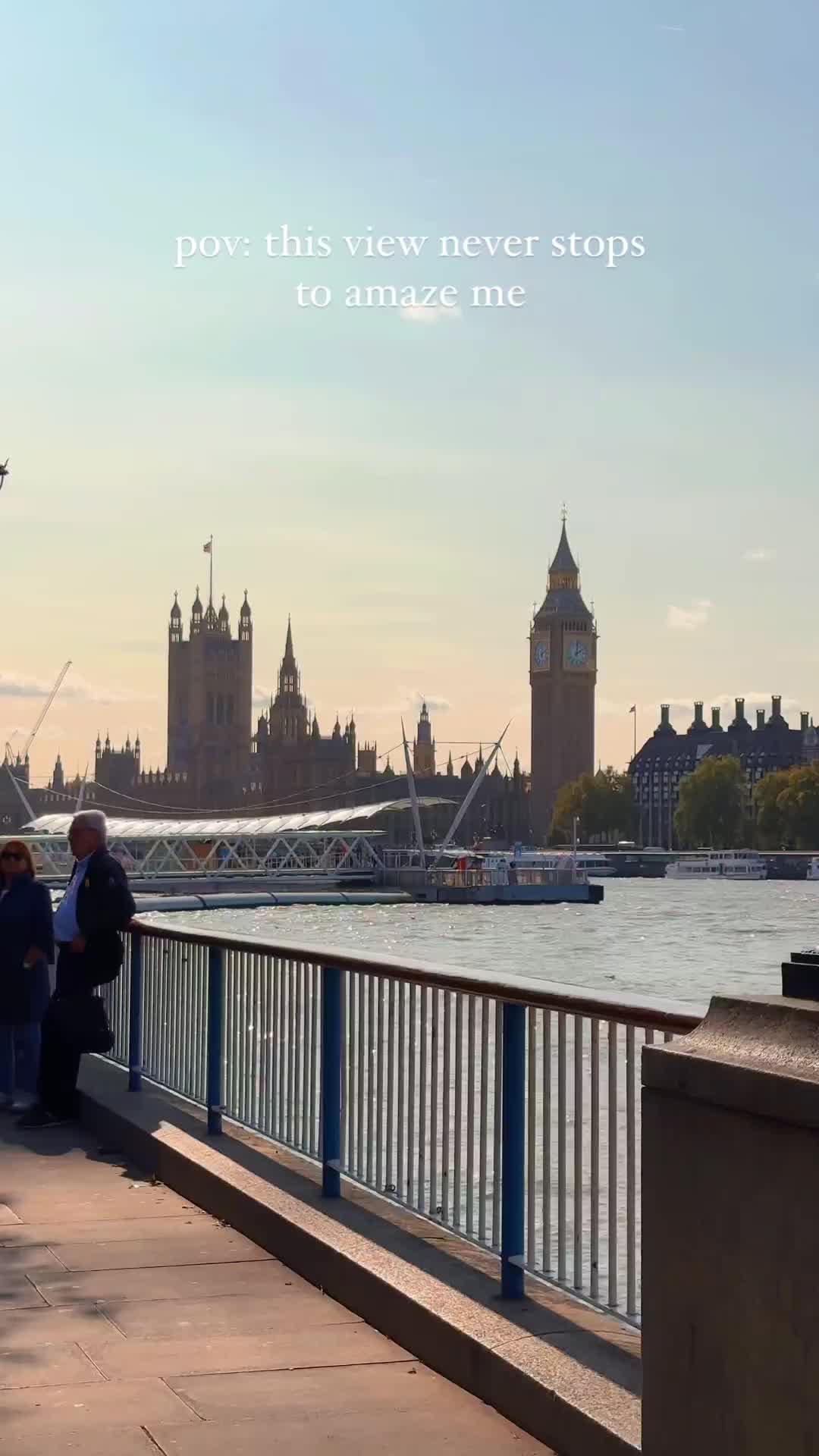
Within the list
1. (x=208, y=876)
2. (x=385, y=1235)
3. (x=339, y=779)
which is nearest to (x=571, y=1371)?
(x=385, y=1235)

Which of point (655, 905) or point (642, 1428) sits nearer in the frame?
point (642, 1428)

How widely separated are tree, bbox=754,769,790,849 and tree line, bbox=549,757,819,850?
0.06 meters

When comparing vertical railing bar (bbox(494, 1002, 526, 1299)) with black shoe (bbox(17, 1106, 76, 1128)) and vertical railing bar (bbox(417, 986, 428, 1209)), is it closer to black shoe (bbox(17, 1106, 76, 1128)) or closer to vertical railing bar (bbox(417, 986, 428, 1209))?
vertical railing bar (bbox(417, 986, 428, 1209))

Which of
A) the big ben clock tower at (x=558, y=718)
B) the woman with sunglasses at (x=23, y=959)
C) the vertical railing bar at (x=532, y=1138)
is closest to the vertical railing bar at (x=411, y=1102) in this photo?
the vertical railing bar at (x=532, y=1138)

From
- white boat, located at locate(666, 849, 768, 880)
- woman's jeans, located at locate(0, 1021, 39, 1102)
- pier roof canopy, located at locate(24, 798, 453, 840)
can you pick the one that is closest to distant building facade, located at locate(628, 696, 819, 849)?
white boat, located at locate(666, 849, 768, 880)

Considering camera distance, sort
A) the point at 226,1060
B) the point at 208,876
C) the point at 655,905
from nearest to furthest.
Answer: the point at 226,1060, the point at 655,905, the point at 208,876

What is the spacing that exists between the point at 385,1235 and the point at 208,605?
633 feet

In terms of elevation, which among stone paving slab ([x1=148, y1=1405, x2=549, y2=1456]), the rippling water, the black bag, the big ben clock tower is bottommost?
the rippling water

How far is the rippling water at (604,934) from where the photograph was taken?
46062mm

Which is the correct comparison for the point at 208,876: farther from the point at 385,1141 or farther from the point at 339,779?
the point at 385,1141

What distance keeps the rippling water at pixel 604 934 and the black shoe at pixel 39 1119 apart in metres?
18.7

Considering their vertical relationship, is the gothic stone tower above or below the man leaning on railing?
above

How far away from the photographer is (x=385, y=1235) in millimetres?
5680

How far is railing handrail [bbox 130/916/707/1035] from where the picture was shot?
12.7 feet
